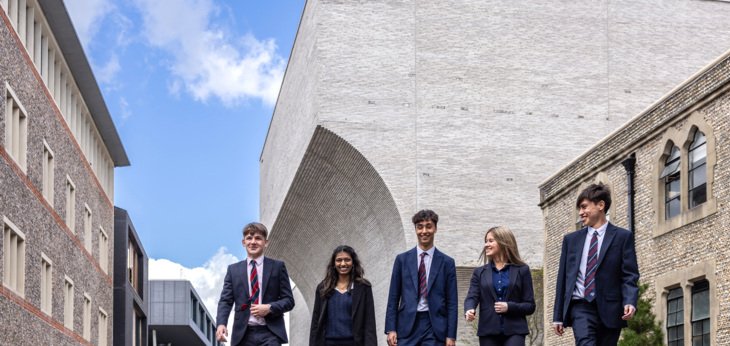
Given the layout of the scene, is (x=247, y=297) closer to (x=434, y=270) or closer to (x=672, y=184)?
(x=434, y=270)

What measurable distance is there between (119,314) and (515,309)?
4869 centimetres

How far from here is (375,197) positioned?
52656mm

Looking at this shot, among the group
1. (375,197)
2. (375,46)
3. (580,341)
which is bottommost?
Answer: (580,341)

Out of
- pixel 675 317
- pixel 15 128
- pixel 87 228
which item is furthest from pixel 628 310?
pixel 87 228

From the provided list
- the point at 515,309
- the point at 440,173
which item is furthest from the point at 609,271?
the point at 440,173

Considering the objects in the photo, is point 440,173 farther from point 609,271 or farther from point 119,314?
point 609,271

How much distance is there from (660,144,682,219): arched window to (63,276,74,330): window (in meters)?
22.0

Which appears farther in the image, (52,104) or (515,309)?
(52,104)

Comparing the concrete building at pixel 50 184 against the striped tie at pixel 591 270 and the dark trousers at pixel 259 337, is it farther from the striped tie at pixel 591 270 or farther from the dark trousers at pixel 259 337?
the striped tie at pixel 591 270

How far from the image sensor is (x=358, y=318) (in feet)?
44.3

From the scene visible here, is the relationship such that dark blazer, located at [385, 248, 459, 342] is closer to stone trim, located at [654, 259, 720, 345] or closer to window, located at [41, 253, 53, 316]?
stone trim, located at [654, 259, 720, 345]

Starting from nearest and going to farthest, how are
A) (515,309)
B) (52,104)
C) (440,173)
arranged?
(515,309) → (52,104) → (440,173)

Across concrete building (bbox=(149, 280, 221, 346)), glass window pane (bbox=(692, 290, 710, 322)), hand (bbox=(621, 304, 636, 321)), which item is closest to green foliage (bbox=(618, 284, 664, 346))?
glass window pane (bbox=(692, 290, 710, 322))

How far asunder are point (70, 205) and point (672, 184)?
2346 centimetres
